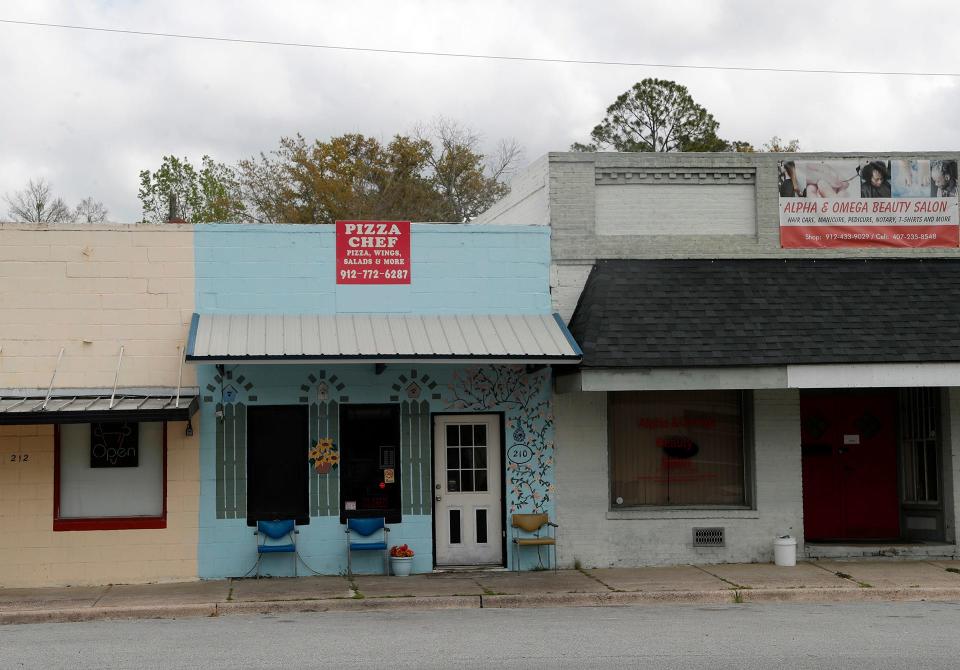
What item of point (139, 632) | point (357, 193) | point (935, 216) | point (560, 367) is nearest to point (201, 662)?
point (139, 632)

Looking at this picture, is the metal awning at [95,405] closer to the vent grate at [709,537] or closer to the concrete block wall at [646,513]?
the concrete block wall at [646,513]

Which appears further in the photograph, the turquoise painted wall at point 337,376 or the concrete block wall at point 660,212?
the concrete block wall at point 660,212

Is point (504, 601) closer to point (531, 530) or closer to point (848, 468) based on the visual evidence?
point (531, 530)

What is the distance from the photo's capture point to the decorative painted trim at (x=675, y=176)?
15812mm

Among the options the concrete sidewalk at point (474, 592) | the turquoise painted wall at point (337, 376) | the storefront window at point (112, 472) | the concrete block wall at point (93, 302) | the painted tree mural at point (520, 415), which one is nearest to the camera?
the concrete sidewalk at point (474, 592)

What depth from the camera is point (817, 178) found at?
52.7 ft

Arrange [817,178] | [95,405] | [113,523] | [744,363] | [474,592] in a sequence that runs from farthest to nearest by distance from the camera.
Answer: [817,178]
[113,523]
[744,363]
[95,405]
[474,592]

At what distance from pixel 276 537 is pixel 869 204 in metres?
9.52

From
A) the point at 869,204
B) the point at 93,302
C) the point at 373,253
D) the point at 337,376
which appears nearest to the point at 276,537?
the point at 337,376

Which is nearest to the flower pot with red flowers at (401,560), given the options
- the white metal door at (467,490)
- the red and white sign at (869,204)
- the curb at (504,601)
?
the white metal door at (467,490)

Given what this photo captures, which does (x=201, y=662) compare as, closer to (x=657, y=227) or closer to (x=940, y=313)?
(x=657, y=227)

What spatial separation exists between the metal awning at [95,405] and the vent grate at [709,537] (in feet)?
22.6

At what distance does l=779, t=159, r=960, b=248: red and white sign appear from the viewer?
16.0m

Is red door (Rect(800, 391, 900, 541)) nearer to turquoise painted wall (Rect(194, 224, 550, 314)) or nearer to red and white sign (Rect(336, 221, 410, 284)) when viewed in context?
turquoise painted wall (Rect(194, 224, 550, 314))
